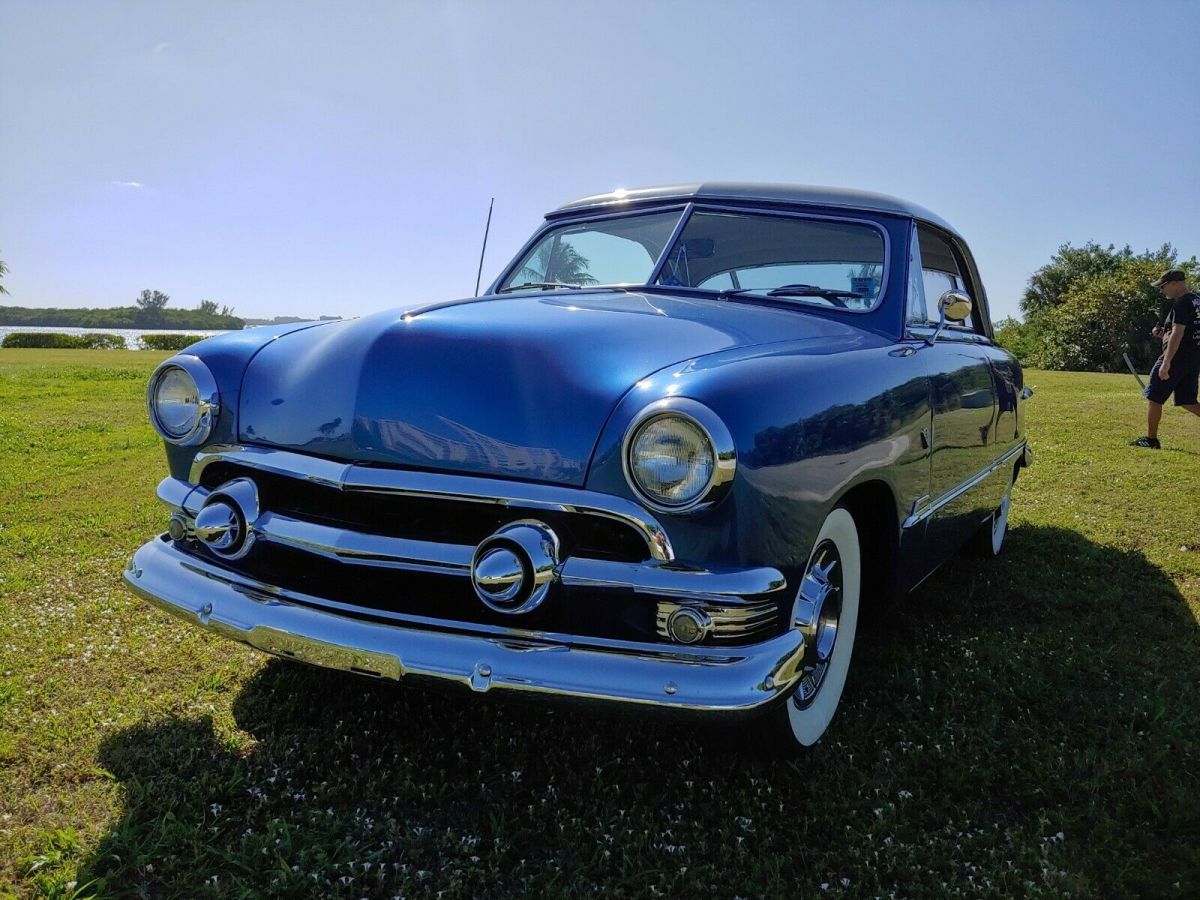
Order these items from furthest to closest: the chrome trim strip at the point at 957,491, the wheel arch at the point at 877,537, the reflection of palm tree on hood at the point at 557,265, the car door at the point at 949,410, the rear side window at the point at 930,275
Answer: the reflection of palm tree on hood at the point at 557,265 → the rear side window at the point at 930,275 → the car door at the point at 949,410 → the chrome trim strip at the point at 957,491 → the wheel arch at the point at 877,537

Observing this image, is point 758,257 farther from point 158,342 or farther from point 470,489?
point 158,342

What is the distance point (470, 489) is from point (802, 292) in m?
1.58

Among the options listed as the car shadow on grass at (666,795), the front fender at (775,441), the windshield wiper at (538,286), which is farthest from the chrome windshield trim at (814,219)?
the car shadow on grass at (666,795)

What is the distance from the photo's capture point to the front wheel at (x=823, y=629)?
2021 mm

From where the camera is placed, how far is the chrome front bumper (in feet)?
5.68

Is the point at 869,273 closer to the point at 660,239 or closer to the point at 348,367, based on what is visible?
the point at 660,239

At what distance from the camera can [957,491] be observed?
3.26m

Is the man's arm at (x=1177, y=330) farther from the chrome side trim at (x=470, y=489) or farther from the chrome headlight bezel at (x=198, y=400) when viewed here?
the chrome headlight bezel at (x=198, y=400)

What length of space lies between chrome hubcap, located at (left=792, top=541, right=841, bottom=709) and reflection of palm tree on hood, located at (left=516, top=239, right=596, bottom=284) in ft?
5.31

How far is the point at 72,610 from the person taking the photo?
341cm

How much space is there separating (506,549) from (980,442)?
2.50 meters

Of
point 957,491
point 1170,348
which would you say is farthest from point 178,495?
point 1170,348

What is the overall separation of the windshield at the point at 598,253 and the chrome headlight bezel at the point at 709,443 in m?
1.38

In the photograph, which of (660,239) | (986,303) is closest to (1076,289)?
(986,303)
